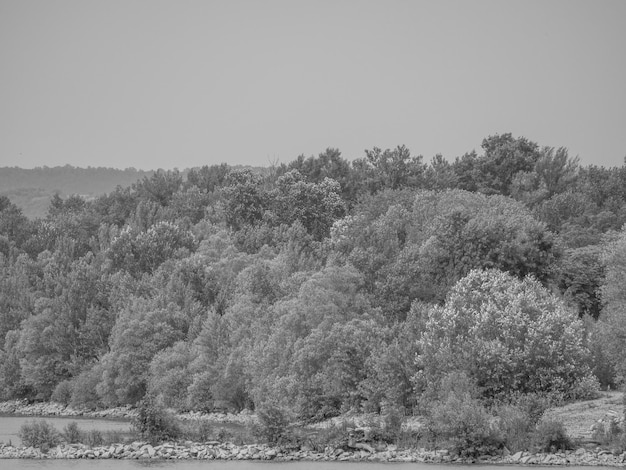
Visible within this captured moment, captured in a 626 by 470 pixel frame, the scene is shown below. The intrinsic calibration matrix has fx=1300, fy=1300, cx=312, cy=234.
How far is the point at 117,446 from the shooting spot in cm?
6462

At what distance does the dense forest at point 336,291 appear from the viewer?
72438 mm

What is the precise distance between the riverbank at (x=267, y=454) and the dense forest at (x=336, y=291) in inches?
173

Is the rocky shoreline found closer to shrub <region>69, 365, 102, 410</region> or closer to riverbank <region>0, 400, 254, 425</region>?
riverbank <region>0, 400, 254, 425</region>

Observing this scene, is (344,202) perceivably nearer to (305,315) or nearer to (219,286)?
(219,286)

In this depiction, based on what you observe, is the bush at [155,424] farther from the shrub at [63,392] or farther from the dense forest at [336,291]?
the shrub at [63,392]

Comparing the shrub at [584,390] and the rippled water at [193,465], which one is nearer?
the rippled water at [193,465]

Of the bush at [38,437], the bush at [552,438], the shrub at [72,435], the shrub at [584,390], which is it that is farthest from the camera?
the shrub at [584,390]

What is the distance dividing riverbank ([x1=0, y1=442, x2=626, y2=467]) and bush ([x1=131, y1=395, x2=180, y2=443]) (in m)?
0.96

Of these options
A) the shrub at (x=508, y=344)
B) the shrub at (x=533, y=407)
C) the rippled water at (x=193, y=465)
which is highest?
the shrub at (x=508, y=344)

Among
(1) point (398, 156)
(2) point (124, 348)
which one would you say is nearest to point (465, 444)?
(2) point (124, 348)

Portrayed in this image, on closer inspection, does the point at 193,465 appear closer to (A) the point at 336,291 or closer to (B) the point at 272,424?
(B) the point at 272,424

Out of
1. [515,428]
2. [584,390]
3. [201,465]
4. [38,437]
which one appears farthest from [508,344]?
[38,437]

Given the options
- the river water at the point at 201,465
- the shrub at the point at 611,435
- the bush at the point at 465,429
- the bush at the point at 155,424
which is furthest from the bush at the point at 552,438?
the bush at the point at 155,424

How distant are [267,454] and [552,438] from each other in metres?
13.7
